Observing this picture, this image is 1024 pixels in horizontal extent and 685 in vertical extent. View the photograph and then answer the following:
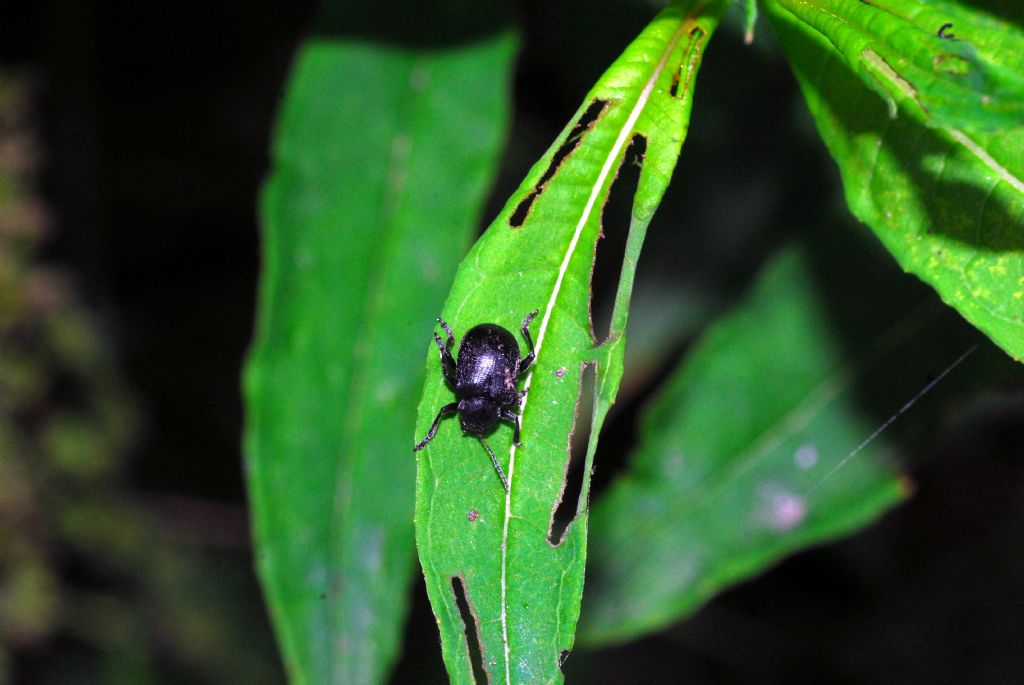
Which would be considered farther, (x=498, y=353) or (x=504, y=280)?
(x=498, y=353)

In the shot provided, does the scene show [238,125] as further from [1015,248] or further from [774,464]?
[1015,248]

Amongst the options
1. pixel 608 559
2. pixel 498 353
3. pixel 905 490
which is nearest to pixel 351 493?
pixel 498 353

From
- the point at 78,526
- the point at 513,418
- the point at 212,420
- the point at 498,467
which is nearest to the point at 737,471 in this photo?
the point at 513,418

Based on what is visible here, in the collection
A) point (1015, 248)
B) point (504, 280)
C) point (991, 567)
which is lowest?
point (991, 567)

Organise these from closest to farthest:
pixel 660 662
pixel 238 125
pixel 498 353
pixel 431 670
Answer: pixel 498 353
pixel 431 670
pixel 238 125
pixel 660 662

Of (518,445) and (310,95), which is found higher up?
(310,95)

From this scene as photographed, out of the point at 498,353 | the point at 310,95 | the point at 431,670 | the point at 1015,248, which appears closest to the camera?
the point at 1015,248
